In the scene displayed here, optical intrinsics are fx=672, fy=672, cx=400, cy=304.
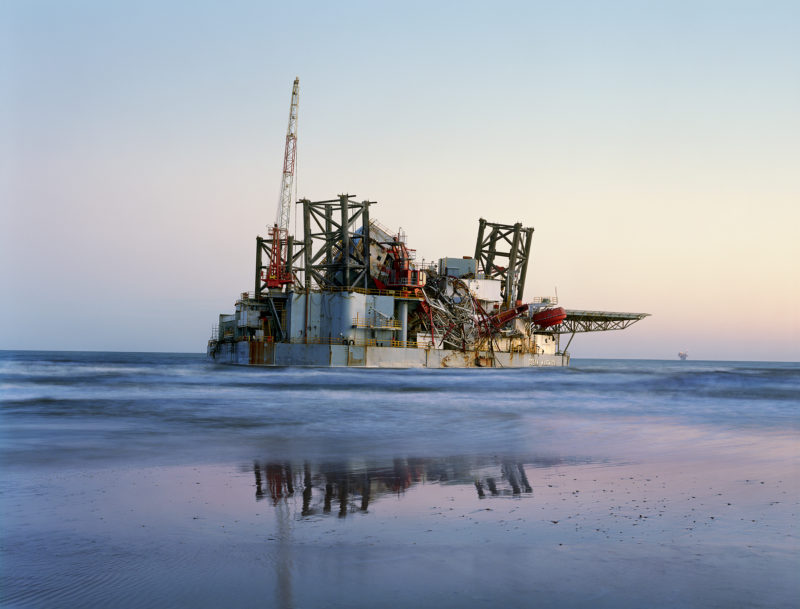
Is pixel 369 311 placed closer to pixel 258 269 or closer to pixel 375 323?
pixel 375 323

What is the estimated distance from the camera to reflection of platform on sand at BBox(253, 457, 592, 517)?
1049 cm

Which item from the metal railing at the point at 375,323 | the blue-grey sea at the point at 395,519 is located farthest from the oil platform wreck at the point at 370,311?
the blue-grey sea at the point at 395,519

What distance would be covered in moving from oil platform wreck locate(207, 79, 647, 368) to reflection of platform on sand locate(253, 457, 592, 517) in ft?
177

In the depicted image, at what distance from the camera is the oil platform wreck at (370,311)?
70125 mm

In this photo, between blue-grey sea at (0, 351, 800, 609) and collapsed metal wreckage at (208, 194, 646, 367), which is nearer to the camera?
→ blue-grey sea at (0, 351, 800, 609)

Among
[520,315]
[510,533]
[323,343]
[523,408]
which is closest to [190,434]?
[510,533]

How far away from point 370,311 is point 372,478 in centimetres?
5831

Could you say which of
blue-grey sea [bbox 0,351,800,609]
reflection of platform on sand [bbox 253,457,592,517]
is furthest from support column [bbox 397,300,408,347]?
reflection of platform on sand [bbox 253,457,592,517]

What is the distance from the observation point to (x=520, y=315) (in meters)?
85.1

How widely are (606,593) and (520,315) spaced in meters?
79.7

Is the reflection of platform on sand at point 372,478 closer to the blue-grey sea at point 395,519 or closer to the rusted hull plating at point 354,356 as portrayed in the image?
the blue-grey sea at point 395,519

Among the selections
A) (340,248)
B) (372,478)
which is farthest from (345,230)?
(372,478)

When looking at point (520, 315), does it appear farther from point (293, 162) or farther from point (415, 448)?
point (415, 448)

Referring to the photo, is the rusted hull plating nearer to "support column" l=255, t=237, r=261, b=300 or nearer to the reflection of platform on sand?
"support column" l=255, t=237, r=261, b=300
